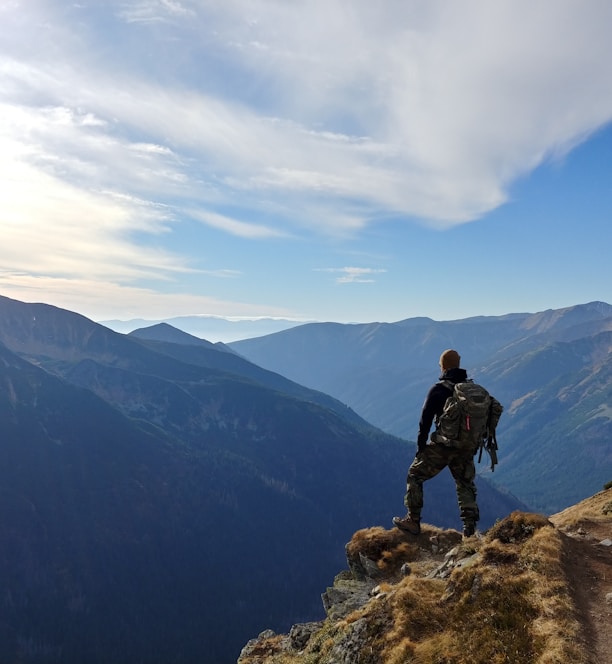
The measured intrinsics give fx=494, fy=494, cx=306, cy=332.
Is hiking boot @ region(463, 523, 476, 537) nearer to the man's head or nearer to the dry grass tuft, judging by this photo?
the dry grass tuft

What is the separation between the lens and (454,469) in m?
18.3

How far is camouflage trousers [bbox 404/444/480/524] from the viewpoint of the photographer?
17.9m

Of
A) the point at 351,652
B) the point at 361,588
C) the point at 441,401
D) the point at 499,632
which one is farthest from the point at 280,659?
the point at 441,401

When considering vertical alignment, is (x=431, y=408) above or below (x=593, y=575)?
above

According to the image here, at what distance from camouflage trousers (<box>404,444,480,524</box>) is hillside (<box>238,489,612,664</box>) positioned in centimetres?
161

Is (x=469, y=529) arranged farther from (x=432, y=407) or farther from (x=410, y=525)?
(x=432, y=407)

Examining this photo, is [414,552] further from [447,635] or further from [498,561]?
[447,635]

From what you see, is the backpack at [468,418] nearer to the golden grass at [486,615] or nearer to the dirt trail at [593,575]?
the golden grass at [486,615]

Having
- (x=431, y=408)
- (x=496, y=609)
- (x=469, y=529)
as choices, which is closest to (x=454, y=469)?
(x=469, y=529)

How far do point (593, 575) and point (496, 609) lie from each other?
3603 mm

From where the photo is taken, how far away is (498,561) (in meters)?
13.7

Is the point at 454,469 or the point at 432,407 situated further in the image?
the point at 454,469

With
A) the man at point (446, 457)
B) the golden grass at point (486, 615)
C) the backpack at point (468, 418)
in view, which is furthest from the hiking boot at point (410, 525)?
the backpack at point (468, 418)

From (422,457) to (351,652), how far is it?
23.2ft
